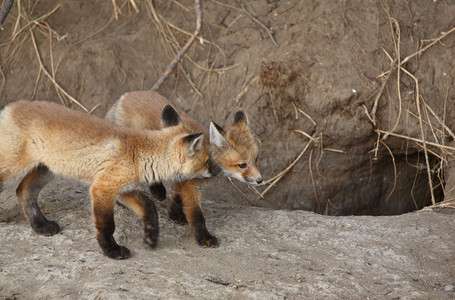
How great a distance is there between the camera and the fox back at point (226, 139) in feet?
16.4

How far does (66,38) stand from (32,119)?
383 centimetres

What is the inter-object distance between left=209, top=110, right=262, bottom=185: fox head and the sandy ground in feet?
2.13

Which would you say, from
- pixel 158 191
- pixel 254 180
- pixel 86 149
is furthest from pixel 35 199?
pixel 254 180

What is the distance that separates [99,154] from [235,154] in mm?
1282

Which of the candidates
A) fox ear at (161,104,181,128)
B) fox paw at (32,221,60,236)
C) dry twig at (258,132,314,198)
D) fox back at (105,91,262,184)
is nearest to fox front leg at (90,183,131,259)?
fox paw at (32,221,60,236)

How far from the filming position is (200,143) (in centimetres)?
469

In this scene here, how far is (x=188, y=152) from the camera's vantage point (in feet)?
15.5

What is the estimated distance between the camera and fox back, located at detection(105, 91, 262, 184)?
4.99 meters

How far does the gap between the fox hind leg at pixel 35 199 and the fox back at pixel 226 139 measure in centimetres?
100

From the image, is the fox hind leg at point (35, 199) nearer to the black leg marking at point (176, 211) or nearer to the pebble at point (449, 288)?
the black leg marking at point (176, 211)

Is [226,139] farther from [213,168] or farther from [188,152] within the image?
[188,152]

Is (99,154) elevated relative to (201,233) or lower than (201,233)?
elevated

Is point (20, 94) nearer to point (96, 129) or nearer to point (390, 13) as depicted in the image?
point (96, 129)

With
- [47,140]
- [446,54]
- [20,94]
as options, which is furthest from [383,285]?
[20,94]
